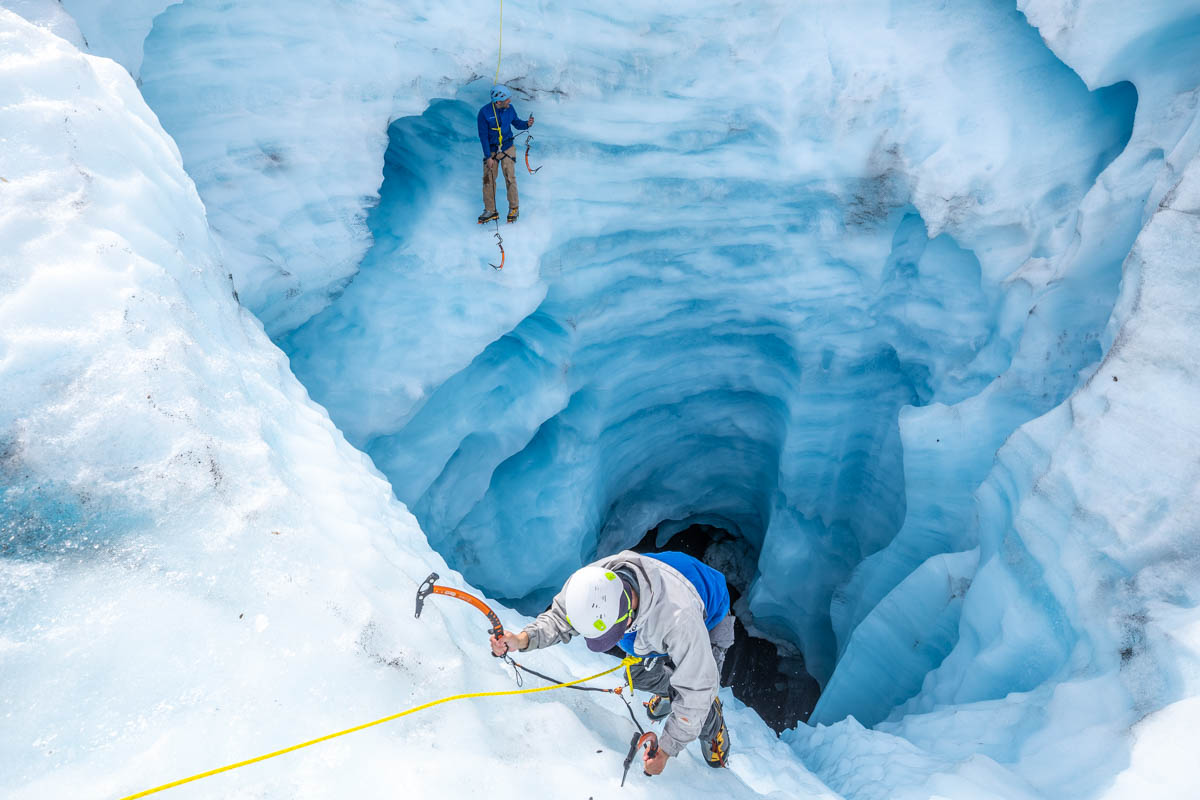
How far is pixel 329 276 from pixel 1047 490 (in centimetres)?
427

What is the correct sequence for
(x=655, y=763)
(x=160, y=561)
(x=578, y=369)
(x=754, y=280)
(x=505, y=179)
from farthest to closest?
(x=578, y=369)
(x=754, y=280)
(x=505, y=179)
(x=655, y=763)
(x=160, y=561)

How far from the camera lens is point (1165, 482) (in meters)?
3.00

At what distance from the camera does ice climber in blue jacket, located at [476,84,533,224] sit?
13.7 feet

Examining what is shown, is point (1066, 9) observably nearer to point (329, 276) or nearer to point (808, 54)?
point (808, 54)

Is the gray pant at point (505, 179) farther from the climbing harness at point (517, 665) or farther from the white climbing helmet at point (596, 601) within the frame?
the white climbing helmet at point (596, 601)

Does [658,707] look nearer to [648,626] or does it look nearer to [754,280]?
[648,626]

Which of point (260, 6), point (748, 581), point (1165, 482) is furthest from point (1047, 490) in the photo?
point (748, 581)

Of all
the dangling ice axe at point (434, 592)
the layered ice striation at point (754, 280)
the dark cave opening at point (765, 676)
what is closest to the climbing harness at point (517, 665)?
the dangling ice axe at point (434, 592)

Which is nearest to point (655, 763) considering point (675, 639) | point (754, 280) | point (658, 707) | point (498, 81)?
point (675, 639)

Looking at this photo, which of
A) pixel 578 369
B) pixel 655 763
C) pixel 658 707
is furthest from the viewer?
pixel 578 369

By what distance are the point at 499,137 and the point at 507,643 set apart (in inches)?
120

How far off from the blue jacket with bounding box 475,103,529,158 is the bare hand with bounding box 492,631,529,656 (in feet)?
9.86

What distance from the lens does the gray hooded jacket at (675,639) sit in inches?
101

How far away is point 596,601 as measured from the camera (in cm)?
242
